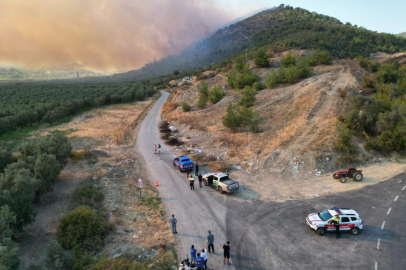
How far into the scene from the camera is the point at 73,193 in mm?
20594

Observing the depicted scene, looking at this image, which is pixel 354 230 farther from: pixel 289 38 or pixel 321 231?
pixel 289 38

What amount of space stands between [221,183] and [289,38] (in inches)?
3145

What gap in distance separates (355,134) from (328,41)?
56253 mm

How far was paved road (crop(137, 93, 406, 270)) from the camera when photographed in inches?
520

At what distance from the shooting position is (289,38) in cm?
8650

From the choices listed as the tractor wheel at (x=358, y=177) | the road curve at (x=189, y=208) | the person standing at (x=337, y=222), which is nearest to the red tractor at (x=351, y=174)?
the tractor wheel at (x=358, y=177)

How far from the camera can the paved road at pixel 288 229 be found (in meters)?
13.2

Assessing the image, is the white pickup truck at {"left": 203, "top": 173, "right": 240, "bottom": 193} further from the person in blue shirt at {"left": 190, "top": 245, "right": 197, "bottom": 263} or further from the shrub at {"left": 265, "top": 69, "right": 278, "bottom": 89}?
the shrub at {"left": 265, "top": 69, "right": 278, "bottom": 89}

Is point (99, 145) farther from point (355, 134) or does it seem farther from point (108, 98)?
point (108, 98)

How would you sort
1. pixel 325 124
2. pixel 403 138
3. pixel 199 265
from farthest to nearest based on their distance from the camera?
pixel 325 124, pixel 403 138, pixel 199 265

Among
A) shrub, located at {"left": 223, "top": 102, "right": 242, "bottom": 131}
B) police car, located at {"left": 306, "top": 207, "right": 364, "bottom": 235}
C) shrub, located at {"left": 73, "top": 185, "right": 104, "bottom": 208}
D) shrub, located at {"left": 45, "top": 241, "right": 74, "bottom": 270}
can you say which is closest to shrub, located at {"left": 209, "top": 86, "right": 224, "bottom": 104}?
shrub, located at {"left": 223, "top": 102, "right": 242, "bottom": 131}

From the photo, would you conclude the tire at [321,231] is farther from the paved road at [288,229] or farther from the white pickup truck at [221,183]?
the white pickup truck at [221,183]

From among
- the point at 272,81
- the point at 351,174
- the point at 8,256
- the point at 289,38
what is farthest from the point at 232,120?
the point at 289,38

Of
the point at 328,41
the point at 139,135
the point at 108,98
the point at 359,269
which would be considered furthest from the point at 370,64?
the point at 108,98
